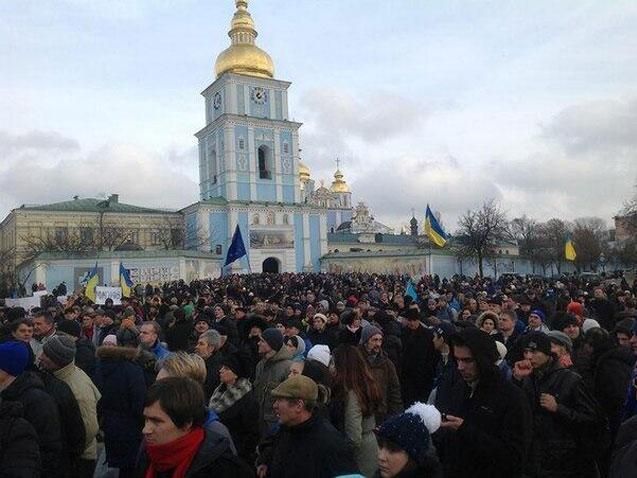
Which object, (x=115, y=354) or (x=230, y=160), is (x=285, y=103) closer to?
(x=230, y=160)

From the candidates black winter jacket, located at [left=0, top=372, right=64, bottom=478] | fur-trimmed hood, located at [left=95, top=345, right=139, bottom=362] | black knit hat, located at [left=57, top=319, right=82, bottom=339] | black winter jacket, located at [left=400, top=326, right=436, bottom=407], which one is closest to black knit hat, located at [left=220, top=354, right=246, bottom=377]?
fur-trimmed hood, located at [left=95, top=345, right=139, bottom=362]

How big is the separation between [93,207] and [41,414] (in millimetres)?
67908

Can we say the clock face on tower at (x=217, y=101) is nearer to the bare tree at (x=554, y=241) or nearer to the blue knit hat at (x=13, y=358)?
the bare tree at (x=554, y=241)

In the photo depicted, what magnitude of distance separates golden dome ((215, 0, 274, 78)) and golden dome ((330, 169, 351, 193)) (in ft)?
179

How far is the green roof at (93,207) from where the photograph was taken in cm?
6525

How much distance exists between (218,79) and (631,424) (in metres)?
60.0

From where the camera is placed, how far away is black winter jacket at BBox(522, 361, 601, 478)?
14.3ft

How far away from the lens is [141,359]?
20.2 ft

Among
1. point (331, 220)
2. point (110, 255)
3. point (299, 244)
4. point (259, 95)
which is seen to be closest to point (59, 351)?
point (110, 255)

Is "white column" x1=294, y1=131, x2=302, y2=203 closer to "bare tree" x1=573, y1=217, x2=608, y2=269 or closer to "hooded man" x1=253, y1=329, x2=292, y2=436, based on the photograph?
"bare tree" x1=573, y1=217, x2=608, y2=269

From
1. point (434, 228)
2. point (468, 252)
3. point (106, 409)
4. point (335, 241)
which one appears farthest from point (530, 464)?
point (335, 241)

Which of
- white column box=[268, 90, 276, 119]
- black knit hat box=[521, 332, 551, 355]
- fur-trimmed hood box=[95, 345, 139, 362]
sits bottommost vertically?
fur-trimmed hood box=[95, 345, 139, 362]

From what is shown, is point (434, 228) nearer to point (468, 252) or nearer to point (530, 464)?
point (530, 464)

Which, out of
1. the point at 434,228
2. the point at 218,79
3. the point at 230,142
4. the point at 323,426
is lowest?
the point at 323,426
